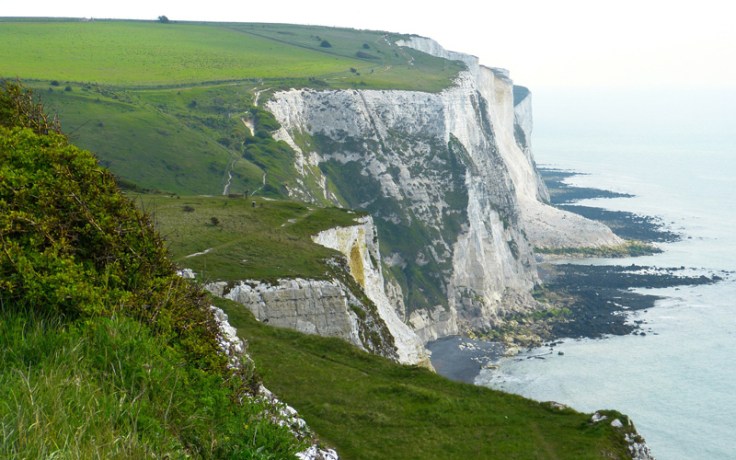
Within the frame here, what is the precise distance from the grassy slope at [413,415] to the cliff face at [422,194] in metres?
65.5

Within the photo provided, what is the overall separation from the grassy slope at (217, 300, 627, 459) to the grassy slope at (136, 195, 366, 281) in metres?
8.86

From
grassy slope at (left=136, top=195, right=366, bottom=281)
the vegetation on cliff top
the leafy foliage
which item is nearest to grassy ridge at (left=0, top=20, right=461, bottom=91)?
grassy slope at (left=136, top=195, right=366, bottom=281)

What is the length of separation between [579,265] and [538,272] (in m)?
11.2

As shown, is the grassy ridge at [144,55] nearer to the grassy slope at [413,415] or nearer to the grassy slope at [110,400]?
the grassy slope at [413,415]

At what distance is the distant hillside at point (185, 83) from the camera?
91062 mm

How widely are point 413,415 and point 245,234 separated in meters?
28.3

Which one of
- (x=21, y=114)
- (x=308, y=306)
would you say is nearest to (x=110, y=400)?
(x=21, y=114)

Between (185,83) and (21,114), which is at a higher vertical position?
(185,83)

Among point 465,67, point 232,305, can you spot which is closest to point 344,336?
point 232,305

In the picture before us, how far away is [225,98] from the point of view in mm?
120312

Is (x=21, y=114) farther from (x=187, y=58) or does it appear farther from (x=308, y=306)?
(x=187, y=58)

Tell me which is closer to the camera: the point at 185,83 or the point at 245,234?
the point at 245,234

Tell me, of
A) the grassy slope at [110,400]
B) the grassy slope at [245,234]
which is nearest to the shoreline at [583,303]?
the grassy slope at [245,234]

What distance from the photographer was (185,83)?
129625 millimetres
